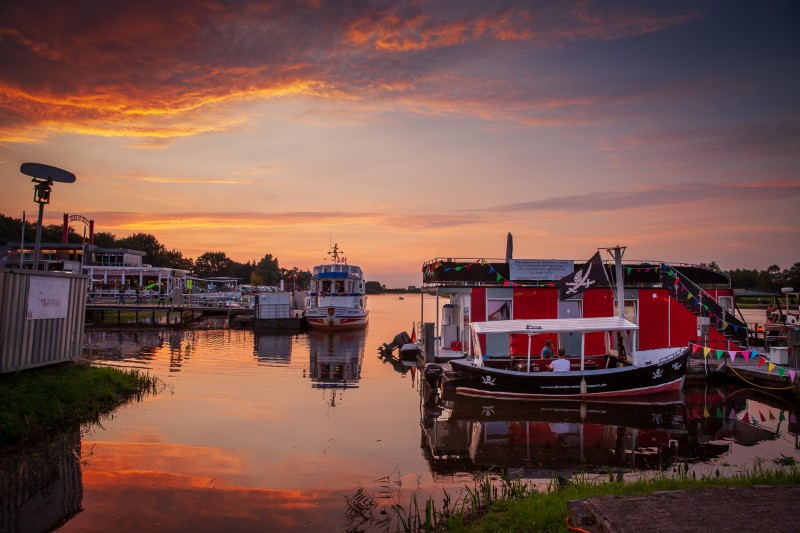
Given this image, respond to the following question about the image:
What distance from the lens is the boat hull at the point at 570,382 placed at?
68.1ft

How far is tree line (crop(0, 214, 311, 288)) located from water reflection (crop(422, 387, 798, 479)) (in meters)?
62.9

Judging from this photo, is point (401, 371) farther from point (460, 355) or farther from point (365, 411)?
point (365, 411)

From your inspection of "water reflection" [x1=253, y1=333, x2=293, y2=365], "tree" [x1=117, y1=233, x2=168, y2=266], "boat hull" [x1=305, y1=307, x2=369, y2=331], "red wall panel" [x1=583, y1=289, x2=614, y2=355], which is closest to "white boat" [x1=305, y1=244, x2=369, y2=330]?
"boat hull" [x1=305, y1=307, x2=369, y2=331]

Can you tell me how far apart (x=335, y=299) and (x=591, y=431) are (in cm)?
3692

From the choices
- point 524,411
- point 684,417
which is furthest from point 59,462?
point 684,417

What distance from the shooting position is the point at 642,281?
27.5 metres

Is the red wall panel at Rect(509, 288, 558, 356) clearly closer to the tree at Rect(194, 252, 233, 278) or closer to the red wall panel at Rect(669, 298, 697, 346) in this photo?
the red wall panel at Rect(669, 298, 697, 346)

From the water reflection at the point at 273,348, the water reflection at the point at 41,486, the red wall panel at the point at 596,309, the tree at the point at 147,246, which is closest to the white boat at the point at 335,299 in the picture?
the water reflection at the point at 273,348

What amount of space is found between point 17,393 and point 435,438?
11.0 m

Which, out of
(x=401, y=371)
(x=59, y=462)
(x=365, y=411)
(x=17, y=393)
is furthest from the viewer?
(x=401, y=371)

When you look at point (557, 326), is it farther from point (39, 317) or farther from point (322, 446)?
point (39, 317)

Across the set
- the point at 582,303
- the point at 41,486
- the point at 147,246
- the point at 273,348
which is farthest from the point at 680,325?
the point at 147,246

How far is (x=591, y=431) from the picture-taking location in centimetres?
1678

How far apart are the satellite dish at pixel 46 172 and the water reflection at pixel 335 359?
36.8 feet
